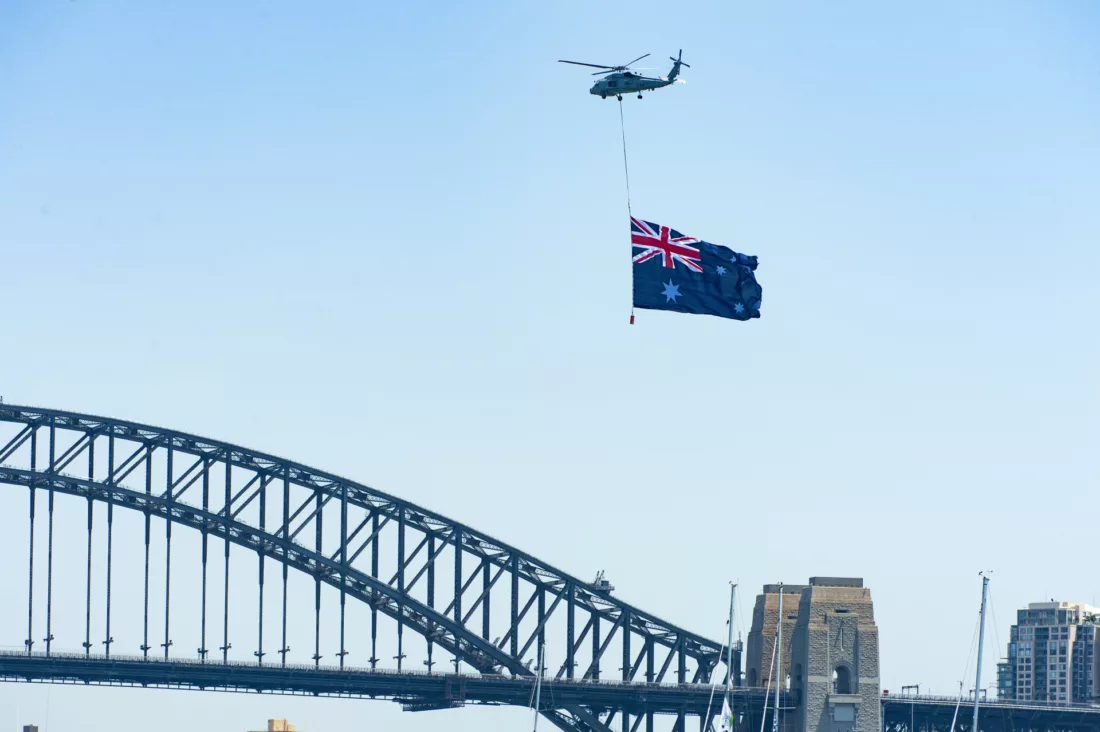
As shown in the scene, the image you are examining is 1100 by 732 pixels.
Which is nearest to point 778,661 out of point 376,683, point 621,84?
point 376,683

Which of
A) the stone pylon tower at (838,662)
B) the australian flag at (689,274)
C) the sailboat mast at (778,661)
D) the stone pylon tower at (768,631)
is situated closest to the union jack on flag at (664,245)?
the australian flag at (689,274)

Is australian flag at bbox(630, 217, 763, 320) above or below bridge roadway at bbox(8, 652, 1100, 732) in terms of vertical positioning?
above

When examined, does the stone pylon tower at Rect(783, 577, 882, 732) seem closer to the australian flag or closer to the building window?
the building window

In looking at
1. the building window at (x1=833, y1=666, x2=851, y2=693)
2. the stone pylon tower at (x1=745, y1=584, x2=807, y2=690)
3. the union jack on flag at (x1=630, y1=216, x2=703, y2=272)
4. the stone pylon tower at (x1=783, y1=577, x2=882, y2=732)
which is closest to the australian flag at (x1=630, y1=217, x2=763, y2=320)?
the union jack on flag at (x1=630, y1=216, x2=703, y2=272)

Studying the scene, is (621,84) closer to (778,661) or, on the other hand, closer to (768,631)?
(778,661)

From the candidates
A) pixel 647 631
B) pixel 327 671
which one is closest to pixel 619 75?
pixel 327 671

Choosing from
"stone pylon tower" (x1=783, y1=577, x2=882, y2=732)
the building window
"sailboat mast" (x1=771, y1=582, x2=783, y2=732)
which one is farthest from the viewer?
the building window

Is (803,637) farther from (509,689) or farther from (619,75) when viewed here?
(619,75)
